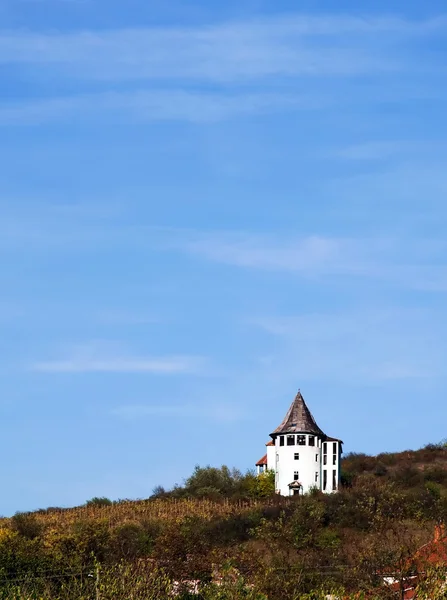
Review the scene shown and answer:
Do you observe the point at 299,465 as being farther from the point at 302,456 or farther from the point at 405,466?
the point at 405,466

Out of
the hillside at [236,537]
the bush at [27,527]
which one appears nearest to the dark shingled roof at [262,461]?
the hillside at [236,537]

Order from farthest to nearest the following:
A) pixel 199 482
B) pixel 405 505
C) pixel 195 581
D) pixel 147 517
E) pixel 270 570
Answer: pixel 199 482 → pixel 147 517 → pixel 405 505 → pixel 195 581 → pixel 270 570

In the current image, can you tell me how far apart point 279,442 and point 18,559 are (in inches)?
1620

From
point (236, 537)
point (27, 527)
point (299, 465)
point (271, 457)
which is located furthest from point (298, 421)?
point (27, 527)

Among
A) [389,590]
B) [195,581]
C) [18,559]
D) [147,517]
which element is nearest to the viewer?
[389,590]

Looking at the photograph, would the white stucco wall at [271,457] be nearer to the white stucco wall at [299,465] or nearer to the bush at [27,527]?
the white stucco wall at [299,465]

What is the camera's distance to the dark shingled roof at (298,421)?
9588 cm

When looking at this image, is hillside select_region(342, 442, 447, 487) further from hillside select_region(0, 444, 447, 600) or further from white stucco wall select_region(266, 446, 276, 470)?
white stucco wall select_region(266, 446, 276, 470)

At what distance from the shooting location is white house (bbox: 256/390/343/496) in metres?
93.1

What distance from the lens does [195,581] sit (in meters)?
50.5

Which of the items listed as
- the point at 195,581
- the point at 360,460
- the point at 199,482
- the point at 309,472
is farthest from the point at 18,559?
the point at 360,460

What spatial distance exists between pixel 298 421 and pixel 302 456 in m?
3.83

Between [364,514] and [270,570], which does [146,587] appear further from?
[364,514]

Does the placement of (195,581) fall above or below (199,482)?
below
